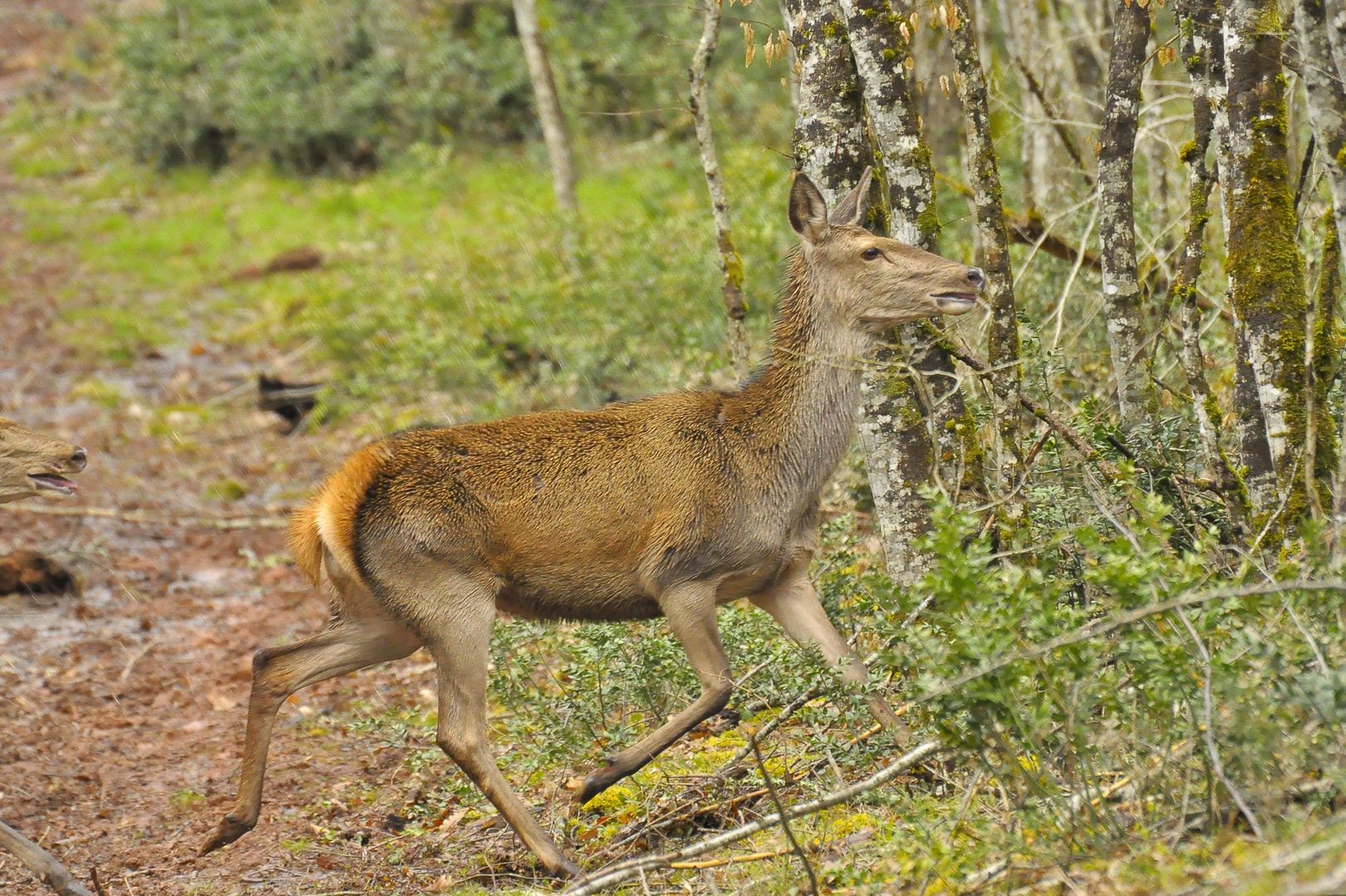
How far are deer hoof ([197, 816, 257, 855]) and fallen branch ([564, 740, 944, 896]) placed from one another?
1.99 meters

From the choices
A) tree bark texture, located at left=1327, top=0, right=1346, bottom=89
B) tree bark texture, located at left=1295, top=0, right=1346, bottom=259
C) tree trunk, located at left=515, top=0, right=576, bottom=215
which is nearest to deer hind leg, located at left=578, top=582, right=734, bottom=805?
tree bark texture, located at left=1295, top=0, right=1346, bottom=259

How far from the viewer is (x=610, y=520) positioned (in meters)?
6.27

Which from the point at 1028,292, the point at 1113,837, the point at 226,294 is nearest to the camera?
the point at 1113,837

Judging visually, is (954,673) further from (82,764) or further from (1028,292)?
(1028,292)

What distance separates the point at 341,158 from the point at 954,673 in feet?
61.9

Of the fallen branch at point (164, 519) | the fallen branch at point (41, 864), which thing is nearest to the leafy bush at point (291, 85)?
the fallen branch at point (164, 519)

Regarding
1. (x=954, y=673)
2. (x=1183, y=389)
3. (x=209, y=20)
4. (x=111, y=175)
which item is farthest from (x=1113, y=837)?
(x=209, y=20)

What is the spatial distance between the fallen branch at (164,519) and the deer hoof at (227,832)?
17.9ft

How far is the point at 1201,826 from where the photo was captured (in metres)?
4.14

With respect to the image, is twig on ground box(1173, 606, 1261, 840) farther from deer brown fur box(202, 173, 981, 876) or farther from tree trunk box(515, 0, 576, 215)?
tree trunk box(515, 0, 576, 215)

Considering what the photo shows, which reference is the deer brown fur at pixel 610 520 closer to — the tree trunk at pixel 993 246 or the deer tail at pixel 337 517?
the deer tail at pixel 337 517

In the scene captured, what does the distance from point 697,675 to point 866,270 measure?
193cm

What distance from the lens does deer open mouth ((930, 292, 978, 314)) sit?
6168mm

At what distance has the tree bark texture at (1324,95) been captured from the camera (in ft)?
16.0
